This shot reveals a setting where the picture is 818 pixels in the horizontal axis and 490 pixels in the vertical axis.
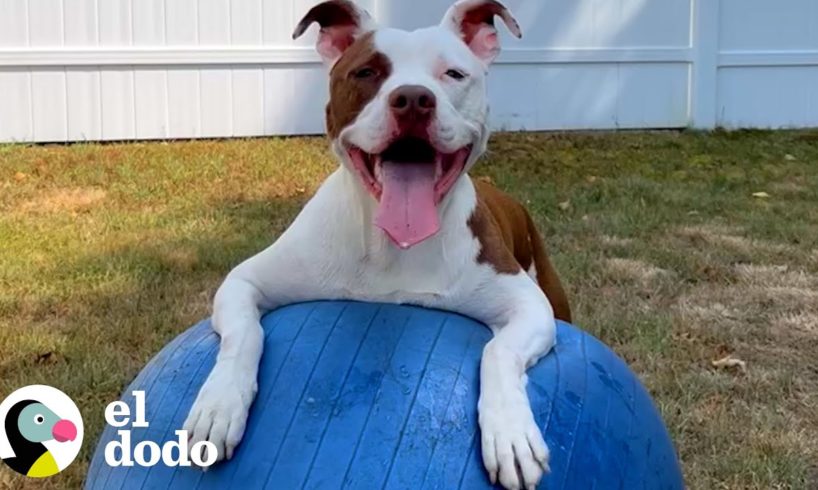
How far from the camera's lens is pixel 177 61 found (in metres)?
9.92

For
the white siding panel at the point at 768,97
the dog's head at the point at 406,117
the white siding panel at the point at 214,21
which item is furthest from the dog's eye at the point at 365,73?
the white siding panel at the point at 768,97

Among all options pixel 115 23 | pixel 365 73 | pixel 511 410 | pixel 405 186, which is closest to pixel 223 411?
pixel 511 410

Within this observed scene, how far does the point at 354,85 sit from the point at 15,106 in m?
7.37

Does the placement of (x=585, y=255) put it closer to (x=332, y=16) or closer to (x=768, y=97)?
(x=332, y=16)

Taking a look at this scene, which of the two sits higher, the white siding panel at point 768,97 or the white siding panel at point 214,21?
the white siding panel at point 214,21

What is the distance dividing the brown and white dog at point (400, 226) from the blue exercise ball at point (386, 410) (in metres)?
0.06

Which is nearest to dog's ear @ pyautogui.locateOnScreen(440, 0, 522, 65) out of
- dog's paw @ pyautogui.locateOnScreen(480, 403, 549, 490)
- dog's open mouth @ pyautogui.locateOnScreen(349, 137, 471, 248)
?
dog's open mouth @ pyautogui.locateOnScreen(349, 137, 471, 248)

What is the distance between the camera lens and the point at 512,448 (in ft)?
8.18

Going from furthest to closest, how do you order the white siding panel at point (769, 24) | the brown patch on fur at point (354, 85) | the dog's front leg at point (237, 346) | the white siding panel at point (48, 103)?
the white siding panel at point (769, 24) → the white siding panel at point (48, 103) → the brown patch on fur at point (354, 85) → the dog's front leg at point (237, 346)

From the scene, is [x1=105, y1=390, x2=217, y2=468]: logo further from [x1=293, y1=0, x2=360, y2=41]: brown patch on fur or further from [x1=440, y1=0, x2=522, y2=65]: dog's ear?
[x1=440, y1=0, x2=522, y2=65]: dog's ear

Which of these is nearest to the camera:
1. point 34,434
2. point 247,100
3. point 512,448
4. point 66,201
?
point 512,448

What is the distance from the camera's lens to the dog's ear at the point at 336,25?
10.9ft

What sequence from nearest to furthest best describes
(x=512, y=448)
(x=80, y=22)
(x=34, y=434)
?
1. (x=512, y=448)
2. (x=34, y=434)
3. (x=80, y=22)

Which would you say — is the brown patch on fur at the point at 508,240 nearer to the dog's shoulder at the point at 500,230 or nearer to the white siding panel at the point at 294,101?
the dog's shoulder at the point at 500,230
